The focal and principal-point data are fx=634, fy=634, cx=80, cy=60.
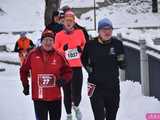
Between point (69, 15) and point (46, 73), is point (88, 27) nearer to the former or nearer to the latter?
point (69, 15)

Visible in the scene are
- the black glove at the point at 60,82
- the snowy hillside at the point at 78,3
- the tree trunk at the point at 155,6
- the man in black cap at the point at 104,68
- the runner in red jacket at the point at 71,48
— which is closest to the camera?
the black glove at the point at 60,82

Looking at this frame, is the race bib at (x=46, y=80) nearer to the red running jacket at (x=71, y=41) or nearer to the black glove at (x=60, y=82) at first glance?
the black glove at (x=60, y=82)

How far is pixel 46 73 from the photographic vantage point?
25.9 ft

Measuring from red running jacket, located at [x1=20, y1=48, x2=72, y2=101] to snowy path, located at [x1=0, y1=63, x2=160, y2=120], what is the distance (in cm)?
270

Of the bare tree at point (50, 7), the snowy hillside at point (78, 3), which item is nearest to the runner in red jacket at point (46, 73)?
the bare tree at point (50, 7)

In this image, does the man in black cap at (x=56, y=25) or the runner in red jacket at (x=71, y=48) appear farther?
the man in black cap at (x=56, y=25)

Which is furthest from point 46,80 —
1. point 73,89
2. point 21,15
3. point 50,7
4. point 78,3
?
point 78,3

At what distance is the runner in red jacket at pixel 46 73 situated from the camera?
7.88 m

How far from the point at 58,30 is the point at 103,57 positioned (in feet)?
7.97

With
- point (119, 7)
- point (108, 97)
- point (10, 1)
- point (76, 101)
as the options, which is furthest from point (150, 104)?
point (10, 1)

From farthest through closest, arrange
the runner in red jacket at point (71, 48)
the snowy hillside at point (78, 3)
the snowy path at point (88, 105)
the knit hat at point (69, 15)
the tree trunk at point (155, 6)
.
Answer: the snowy hillside at point (78, 3)
the tree trunk at point (155, 6)
the snowy path at point (88, 105)
the runner in red jacket at point (71, 48)
the knit hat at point (69, 15)

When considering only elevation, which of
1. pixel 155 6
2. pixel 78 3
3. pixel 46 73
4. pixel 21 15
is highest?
pixel 78 3

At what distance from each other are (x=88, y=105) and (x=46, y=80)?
4.43 meters

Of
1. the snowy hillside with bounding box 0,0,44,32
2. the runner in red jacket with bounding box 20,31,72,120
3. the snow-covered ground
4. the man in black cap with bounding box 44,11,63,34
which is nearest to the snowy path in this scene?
the snow-covered ground
